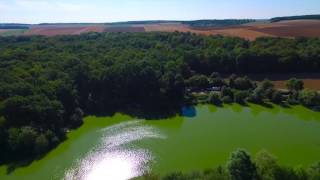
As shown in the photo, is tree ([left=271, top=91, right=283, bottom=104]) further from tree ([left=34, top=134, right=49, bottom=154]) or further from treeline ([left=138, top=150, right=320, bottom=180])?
tree ([left=34, top=134, right=49, bottom=154])

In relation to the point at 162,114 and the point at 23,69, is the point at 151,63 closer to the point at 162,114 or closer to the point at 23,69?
the point at 162,114

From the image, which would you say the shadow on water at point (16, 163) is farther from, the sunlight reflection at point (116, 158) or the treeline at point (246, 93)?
the treeline at point (246, 93)

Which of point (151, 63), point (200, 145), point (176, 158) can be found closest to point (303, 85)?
point (151, 63)

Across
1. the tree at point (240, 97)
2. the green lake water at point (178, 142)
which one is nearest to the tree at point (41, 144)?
the green lake water at point (178, 142)

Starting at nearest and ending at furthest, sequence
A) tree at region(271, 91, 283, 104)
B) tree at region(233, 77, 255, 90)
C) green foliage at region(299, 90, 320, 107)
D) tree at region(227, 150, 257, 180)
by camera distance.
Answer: tree at region(227, 150, 257, 180) → green foliage at region(299, 90, 320, 107) → tree at region(271, 91, 283, 104) → tree at region(233, 77, 255, 90)

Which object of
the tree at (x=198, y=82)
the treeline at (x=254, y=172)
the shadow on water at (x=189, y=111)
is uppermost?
the treeline at (x=254, y=172)

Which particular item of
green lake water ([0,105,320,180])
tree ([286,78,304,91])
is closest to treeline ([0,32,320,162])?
green lake water ([0,105,320,180])
